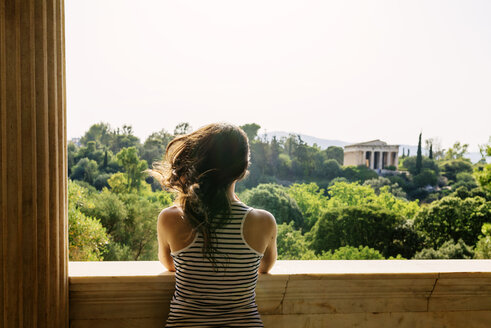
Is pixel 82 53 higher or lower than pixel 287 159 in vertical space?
higher

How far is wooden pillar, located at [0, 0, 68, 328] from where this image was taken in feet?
3.52

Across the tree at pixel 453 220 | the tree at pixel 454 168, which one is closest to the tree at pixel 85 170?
the tree at pixel 453 220

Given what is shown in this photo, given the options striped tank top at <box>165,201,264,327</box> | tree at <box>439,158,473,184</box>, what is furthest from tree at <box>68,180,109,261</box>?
tree at <box>439,158,473,184</box>

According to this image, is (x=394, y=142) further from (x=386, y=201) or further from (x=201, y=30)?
(x=201, y=30)

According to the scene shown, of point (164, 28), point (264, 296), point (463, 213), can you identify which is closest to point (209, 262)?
point (264, 296)

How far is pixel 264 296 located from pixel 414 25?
32114 millimetres

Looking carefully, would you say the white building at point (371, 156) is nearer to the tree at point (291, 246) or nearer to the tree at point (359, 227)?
the tree at point (359, 227)

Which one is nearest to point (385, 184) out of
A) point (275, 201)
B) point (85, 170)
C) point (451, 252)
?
point (275, 201)

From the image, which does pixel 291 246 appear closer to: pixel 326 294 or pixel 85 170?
pixel 85 170

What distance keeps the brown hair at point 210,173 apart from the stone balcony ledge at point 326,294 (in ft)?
1.43

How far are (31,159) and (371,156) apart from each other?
2032 centimetres

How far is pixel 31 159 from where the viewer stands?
1102 millimetres

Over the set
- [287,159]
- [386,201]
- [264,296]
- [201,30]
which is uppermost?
[201,30]

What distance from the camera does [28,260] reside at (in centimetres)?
115
